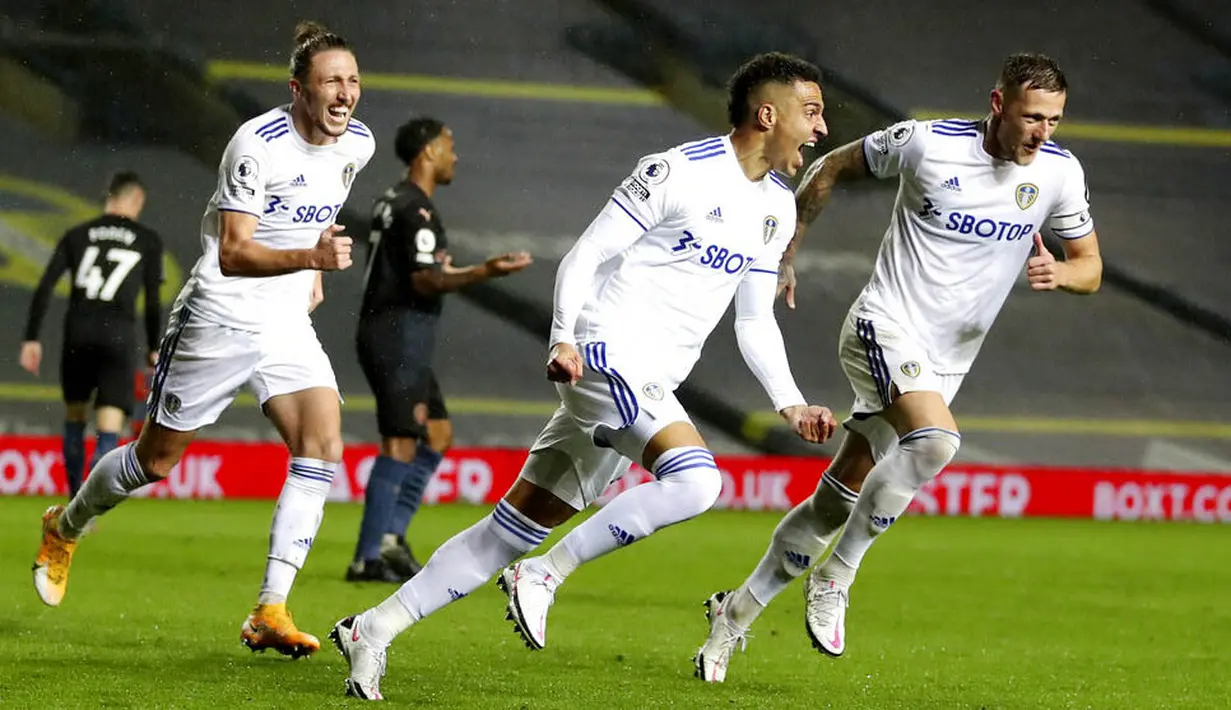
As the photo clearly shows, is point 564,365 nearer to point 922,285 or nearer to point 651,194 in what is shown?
point 651,194

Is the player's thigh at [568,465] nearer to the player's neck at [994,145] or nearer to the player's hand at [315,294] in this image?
the player's hand at [315,294]

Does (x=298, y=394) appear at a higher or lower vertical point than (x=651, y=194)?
lower

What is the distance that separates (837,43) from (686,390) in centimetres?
339

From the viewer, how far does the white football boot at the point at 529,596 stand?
4582 millimetres

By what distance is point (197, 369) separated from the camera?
573cm

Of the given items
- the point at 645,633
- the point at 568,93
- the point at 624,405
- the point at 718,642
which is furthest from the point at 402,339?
the point at 568,93

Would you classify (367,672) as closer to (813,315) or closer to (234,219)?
(234,219)

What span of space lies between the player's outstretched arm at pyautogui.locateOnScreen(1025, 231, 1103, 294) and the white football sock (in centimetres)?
55

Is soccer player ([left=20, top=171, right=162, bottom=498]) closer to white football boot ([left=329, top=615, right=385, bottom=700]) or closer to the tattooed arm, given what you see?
the tattooed arm

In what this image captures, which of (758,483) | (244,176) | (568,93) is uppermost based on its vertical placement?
(568,93)

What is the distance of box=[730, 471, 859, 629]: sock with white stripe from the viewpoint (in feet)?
17.8

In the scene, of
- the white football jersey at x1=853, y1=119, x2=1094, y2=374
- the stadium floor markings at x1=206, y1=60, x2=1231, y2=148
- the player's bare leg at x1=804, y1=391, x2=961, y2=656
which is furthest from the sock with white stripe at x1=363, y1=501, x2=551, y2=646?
the stadium floor markings at x1=206, y1=60, x2=1231, y2=148

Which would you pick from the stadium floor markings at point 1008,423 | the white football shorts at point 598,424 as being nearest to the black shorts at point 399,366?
the white football shorts at point 598,424

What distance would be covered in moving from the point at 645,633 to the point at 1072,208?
2.16 meters
